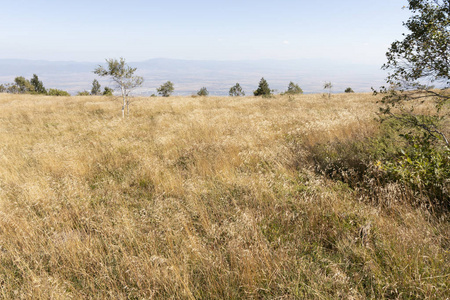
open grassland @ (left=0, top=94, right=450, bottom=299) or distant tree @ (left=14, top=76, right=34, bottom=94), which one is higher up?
distant tree @ (left=14, top=76, right=34, bottom=94)

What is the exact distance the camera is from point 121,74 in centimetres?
1744

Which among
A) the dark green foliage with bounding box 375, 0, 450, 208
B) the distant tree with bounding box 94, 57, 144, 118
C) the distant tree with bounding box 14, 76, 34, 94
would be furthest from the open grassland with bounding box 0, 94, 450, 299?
the distant tree with bounding box 14, 76, 34, 94

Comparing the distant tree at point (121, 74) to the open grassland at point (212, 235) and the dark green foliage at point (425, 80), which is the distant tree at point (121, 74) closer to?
the open grassland at point (212, 235)

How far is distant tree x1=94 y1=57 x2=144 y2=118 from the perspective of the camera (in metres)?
17.0

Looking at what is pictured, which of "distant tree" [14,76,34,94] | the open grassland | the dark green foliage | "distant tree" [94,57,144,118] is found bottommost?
the open grassland

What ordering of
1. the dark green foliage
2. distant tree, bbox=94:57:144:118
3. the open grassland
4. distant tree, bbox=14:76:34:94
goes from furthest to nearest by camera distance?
distant tree, bbox=14:76:34:94 → distant tree, bbox=94:57:144:118 → the dark green foliage → the open grassland

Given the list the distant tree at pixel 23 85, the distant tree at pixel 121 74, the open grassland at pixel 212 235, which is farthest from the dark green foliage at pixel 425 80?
the distant tree at pixel 23 85

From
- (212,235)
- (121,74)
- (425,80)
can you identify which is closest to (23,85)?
(121,74)

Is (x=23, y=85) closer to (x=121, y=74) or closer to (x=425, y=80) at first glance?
(x=121, y=74)

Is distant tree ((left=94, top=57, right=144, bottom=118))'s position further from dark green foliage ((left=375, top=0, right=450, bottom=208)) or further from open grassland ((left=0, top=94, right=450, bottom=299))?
dark green foliage ((left=375, top=0, right=450, bottom=208))

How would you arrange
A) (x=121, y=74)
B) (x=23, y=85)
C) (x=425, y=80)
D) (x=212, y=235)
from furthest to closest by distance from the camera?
(x=23, y=85), (x=121, y=74), (x=425, y=80), (x=212, y=235)

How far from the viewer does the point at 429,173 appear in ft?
12.1

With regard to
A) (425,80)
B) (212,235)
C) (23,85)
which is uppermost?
(23,85)

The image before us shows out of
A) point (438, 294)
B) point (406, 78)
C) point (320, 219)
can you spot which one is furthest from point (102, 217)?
point (406, 78)
